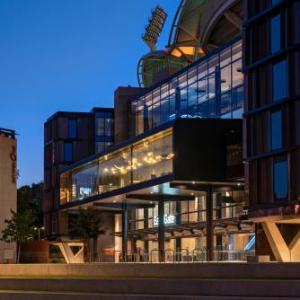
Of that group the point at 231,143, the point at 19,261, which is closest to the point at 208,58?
the point at 231,143

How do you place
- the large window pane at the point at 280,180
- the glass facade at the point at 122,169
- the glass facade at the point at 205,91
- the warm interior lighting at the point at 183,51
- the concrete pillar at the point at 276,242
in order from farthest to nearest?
Result: the warm interior lighting at the point at 183,51, the glass facade at the point at 205,91, the glass facade at the point at 122,169, the concrete pillar at the point at 276,242, the large window pane at the point at 280,180

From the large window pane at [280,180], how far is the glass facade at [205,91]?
823 inches

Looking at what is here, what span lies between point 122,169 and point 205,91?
9466 mm

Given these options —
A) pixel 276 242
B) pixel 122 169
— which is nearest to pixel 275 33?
pixel 276 242

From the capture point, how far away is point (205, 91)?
68812mm

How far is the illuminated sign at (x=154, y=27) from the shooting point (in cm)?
11492

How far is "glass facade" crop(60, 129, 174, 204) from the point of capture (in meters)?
56.2

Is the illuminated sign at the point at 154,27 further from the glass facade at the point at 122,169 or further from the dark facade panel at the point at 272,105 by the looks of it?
the dark facade panel at the point at 272,105

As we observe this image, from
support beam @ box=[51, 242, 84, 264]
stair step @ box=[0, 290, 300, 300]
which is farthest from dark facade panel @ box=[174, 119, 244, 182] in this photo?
support beam @ box=[51, 242, 84, 264]

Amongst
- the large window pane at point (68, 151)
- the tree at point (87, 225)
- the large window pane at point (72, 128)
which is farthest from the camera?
the large window pane at point (72, 128)

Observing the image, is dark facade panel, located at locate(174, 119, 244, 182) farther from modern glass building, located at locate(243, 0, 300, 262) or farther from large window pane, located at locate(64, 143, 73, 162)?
large window pane, located at locate(64, 143, 73, 162)

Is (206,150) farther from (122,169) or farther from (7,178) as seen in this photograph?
(7,178)

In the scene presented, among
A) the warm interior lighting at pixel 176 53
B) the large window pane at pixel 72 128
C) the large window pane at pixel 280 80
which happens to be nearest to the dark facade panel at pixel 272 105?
the large window pane at pixel 280 80

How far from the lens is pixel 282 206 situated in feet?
128
